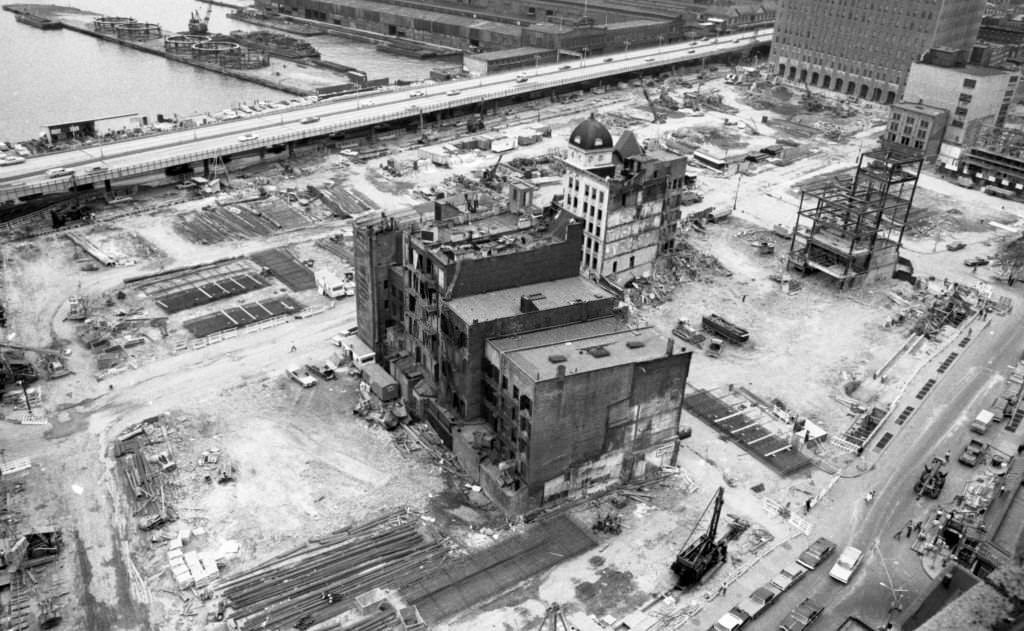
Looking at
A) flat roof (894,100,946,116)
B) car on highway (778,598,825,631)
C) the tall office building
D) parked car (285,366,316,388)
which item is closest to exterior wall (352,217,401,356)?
parked car (285,366,316,388)

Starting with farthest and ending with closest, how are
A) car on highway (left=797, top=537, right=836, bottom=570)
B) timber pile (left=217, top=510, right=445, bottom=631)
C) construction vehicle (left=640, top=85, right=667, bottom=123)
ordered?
construction vehicle (left=640, top=85, right=667, bottom=123) < car on highway (left=797, top=537, right=836, bottom=570) < timber pile (left=217, top=510, right=445, bottom=631)

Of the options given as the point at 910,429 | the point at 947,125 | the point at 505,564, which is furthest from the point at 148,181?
the point at 947,125

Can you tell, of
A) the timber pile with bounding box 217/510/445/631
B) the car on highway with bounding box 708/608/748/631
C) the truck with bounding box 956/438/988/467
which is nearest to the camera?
the timber pile with bounding box 217/510/445/631

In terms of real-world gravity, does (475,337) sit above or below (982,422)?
above

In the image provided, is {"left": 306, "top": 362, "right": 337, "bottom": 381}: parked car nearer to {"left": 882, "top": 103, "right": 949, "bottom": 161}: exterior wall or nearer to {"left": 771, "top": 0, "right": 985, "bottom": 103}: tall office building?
{"left": 882, "top": 103, "right": 949, "bottom": 161}: exterior wall

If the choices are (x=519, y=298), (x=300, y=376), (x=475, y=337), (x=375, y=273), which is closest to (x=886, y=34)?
(x=519, y=298)

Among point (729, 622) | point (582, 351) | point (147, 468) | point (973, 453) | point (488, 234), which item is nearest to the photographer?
point (729, 622)

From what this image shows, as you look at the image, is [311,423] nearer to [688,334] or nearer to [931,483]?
[688,334]
